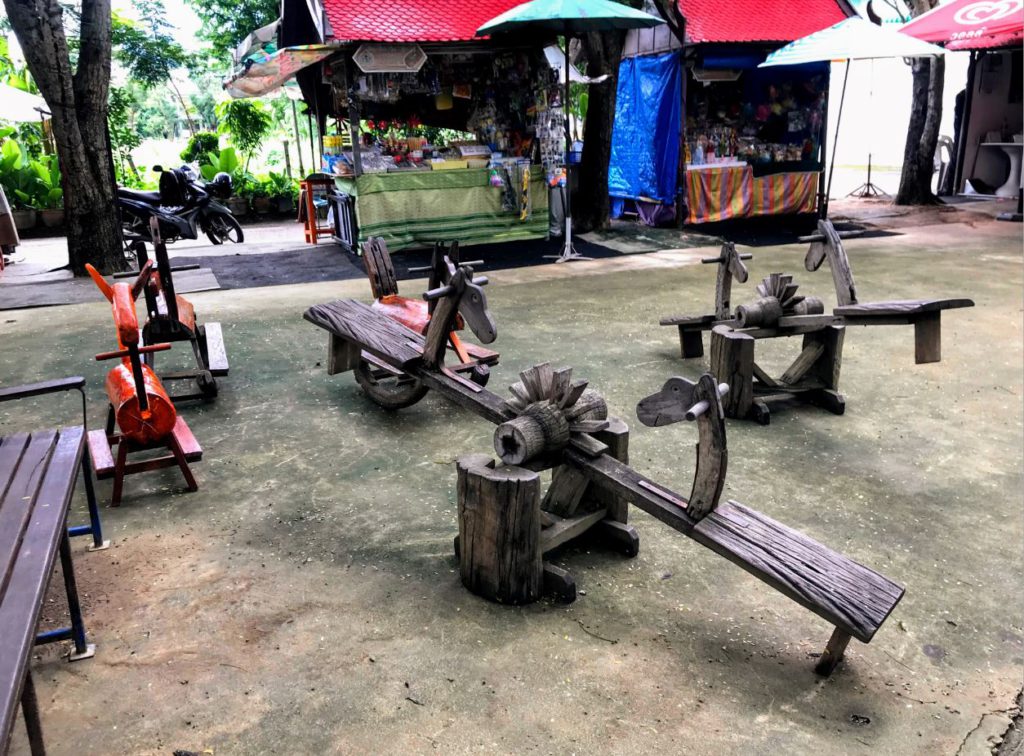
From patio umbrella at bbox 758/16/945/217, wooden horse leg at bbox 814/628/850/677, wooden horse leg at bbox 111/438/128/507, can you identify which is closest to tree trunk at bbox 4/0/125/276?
wooden horse leg at bbox 111/438/128/507

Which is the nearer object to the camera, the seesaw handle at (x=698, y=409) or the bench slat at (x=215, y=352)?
the seesaw handle at (x=698, y=409)

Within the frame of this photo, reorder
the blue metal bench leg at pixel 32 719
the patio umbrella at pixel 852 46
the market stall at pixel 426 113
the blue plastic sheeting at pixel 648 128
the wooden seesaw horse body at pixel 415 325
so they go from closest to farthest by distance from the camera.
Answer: the blue metal bench leg at pixel 32 719, the wooden seesaw horse body at pixel 415 325, the patio umbrella at pixel 852 46, the market stall at pixel 426 113, the blue plastic sheeting at pixel 648 128

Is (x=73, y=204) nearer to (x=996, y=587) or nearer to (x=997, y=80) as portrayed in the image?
(x=996, y=587)

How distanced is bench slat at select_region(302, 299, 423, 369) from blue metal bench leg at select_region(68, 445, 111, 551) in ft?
4.29

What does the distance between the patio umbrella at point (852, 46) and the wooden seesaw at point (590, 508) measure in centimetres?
729

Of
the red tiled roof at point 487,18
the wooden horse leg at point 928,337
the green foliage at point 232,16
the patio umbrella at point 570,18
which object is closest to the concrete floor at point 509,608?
the wooden horse leg at point 928,337

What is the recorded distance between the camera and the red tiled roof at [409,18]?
8.62m

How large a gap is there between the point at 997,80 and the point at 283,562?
15641 millimetres

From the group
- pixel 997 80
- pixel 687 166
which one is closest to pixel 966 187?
pixel 997 80

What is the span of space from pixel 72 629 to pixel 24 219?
12006 mm

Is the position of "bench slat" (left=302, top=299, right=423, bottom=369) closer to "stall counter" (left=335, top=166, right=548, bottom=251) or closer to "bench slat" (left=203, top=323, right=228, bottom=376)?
"bench slat" (left=203, top=323, right=228, bottom=376)

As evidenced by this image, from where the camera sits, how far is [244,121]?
15.7 m

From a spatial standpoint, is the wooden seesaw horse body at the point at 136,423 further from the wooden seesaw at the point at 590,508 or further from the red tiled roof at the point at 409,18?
the red tiled roof at the point at 409,18

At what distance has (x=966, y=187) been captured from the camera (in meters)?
14.8
